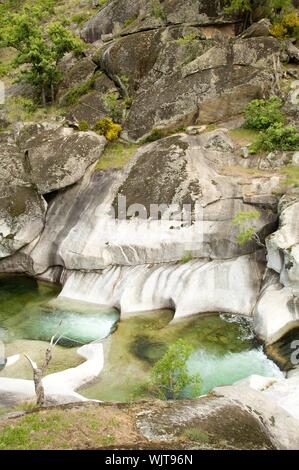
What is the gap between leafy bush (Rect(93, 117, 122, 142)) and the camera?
3697 cm

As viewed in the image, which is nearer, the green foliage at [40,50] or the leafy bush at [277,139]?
the leafy bush at [277,139]

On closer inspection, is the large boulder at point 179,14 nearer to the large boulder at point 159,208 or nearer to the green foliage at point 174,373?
the large boulder at point 159,208

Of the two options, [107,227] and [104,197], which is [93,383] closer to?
[107,227]

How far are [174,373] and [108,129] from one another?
23.5m

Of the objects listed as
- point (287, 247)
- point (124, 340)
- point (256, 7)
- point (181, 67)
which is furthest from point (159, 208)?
point (256, 7)

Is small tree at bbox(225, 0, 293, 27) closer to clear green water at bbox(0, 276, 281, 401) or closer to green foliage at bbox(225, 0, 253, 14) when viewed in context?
green foliage at bbox(225, 0, 253, 14)

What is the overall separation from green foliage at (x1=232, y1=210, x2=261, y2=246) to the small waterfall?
1.51 m

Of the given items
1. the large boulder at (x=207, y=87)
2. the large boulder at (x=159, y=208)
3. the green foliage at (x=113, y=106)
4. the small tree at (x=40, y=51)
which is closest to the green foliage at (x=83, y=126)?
the green foliage at (x=113, y=106)

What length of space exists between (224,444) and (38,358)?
12598 mm

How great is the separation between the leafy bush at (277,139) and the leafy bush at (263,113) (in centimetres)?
141

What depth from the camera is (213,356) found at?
23.3 meters

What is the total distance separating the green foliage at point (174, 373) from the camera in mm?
18303

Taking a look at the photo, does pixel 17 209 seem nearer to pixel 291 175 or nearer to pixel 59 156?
pixel 59 156

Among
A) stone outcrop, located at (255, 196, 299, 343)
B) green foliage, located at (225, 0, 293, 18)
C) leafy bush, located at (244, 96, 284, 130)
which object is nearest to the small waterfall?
stone outcrop, located at (255, 196, 299, 343)
